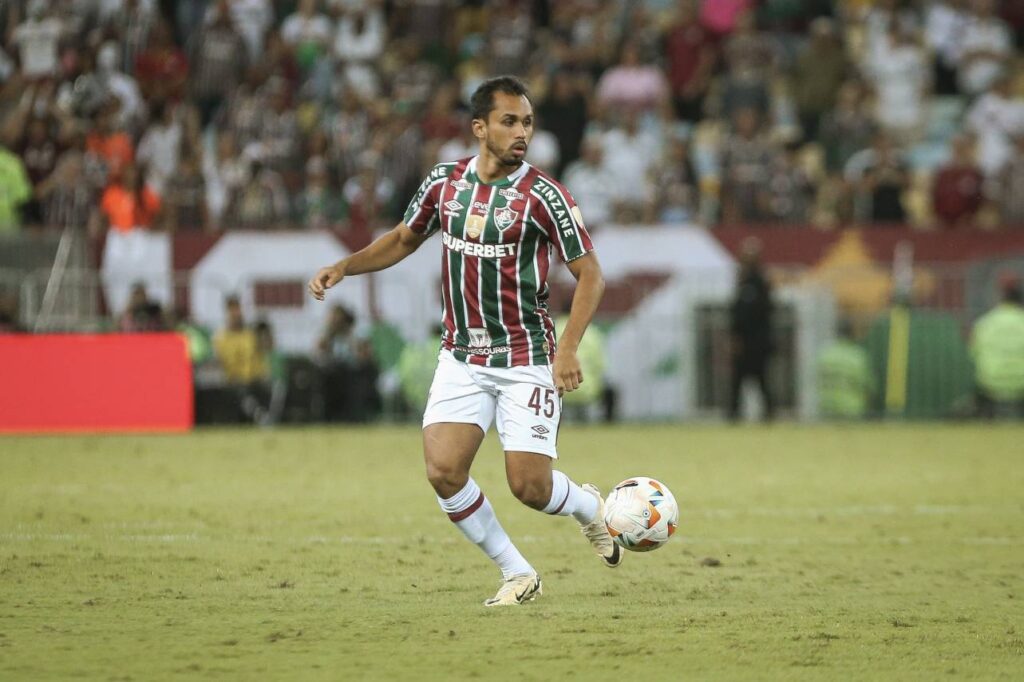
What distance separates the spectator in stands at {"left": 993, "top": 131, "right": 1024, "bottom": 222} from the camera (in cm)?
2198

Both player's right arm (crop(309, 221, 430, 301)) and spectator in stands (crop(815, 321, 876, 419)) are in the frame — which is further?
spectator in stands (crop(815, 321, 876, 419))

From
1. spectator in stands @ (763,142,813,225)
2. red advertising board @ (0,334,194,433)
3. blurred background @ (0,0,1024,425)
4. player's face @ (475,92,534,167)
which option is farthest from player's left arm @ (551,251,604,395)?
spectator in stands @ (763,142,813,225)

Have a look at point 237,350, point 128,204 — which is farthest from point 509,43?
point 237,350

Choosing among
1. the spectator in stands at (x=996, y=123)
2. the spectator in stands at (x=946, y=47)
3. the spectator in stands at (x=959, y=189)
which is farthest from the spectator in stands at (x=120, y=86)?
the spectator in stands at (x=946, y=47)

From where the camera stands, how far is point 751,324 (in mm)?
20703

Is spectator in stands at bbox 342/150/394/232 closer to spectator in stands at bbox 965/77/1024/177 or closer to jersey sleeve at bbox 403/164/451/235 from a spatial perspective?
spectator in stands at bbox 965/77/1024/177

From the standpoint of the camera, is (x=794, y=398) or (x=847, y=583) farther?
(x=794, y=398)

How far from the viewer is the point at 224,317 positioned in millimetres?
20766

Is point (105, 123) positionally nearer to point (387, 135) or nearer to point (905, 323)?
point (387, 135)

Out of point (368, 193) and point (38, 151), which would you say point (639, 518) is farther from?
point (38, 151)

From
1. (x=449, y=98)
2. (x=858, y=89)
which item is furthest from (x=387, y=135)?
(x=858, y=89)

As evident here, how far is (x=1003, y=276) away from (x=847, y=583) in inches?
523

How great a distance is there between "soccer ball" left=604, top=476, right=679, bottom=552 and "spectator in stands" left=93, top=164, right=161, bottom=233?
1375 centimetres

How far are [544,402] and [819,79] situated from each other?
1712 cm
